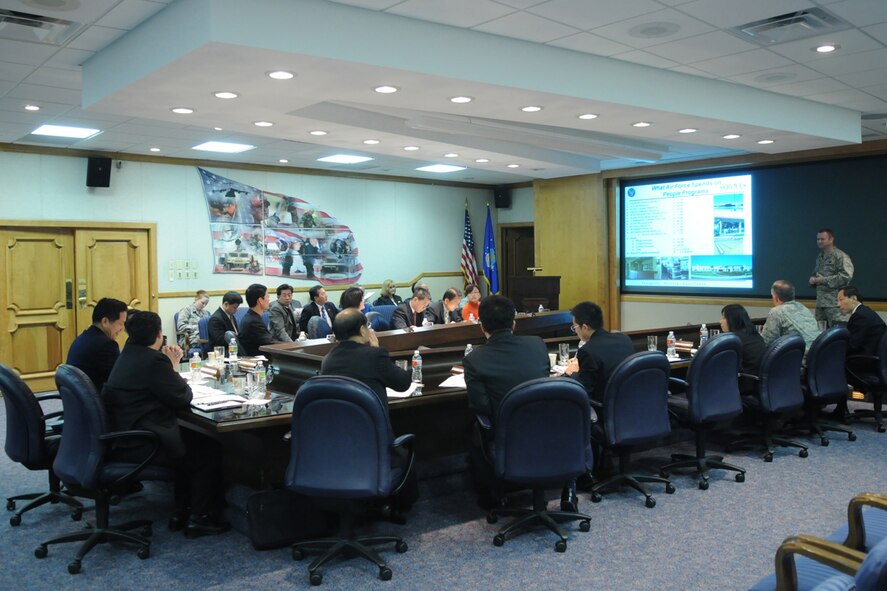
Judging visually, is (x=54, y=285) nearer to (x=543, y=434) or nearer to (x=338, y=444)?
(x=338, y=444)

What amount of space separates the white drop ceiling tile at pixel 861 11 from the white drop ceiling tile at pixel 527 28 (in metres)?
1.53

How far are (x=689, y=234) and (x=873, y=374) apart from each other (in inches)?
165

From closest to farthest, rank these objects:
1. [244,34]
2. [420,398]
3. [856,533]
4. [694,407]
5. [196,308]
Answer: [856,533] → [244,34] → [420,398] → [694,407] → [196,308]

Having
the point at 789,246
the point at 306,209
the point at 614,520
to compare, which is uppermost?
the point at 306,209

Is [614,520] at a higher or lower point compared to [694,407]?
lower

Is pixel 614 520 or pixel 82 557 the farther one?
pixel 614 520

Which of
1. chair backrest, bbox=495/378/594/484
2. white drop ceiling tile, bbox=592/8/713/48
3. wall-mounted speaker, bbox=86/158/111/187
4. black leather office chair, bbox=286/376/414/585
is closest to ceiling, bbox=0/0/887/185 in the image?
white drop ceiling tile, bbox=592/8/713/48

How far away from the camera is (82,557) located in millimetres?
3654

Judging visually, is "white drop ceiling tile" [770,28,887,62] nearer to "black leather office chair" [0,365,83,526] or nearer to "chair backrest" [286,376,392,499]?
"chair backrest" [286,376,392,499]

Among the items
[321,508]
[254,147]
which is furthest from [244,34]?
[254,147]

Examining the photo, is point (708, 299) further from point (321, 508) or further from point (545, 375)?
point (321, 508)

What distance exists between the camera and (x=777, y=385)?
5.32m

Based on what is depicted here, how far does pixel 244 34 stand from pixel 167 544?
2719mm

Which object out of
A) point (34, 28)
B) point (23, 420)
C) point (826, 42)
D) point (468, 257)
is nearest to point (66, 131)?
point (34, 28)
